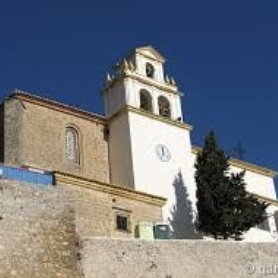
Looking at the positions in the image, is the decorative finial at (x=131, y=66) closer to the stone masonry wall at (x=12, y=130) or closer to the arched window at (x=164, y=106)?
the arched window at (x=164, y=106)

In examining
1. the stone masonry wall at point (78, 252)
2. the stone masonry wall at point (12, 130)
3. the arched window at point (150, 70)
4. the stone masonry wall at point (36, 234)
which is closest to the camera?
the stone masonry wall at point (36, 234)

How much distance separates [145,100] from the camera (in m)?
36.5

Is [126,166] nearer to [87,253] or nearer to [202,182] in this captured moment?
[202,182]

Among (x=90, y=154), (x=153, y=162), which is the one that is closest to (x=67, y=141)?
(x=90, y=154)

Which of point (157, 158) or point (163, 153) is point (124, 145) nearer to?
point (157, 158)

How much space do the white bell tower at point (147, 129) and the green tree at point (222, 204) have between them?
1443mm

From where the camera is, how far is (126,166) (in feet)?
107

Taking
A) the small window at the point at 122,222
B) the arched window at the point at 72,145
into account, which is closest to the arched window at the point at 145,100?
the arched window at the point at 72,145

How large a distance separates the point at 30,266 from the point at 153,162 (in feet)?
40.0

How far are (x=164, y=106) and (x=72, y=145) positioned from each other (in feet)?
18.9

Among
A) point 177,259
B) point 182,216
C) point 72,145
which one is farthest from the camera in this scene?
point 72,145

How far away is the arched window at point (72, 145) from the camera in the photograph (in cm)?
3325

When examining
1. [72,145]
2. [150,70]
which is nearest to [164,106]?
[150,70]

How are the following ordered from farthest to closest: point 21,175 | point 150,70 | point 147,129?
point 150,70 → point 147,129 → point 21,175
